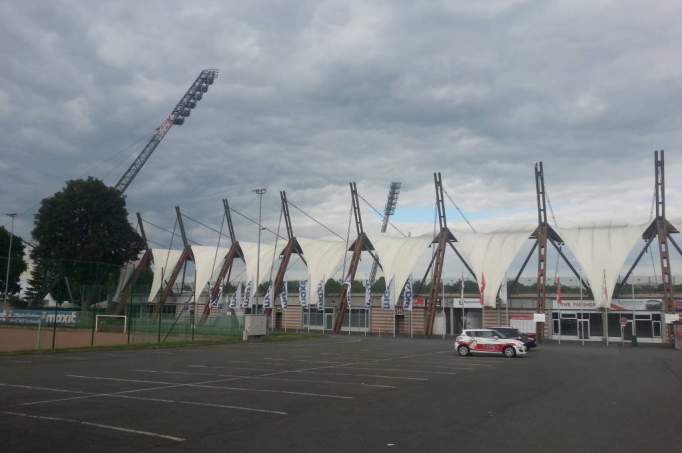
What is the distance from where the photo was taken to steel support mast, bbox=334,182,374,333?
196ft

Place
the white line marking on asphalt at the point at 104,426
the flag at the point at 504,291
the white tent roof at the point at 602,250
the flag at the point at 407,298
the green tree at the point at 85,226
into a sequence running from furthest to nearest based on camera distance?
the green tree at the point at 85,226 < the flag at the point at 407,298 < the flag at the point at 504,291 < the white tent roof at the point at 602,250 < the white line marking on asphalt at the point at 104,426

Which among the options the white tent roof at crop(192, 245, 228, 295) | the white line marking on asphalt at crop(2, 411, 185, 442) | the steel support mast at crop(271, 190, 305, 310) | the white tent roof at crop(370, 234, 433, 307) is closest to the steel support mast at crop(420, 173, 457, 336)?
the white tent roof at crop(370, 234, 433, 307)

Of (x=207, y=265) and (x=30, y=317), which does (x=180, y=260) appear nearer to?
(x=207, y=265)

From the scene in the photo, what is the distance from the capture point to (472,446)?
821 centimetres

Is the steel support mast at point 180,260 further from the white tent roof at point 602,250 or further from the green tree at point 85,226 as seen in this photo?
the white tent roof at point 602,250

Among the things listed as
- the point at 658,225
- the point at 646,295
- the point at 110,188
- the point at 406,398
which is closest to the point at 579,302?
the point at 646,295

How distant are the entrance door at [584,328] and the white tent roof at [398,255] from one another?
52.7 feet

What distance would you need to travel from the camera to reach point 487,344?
93.5ft

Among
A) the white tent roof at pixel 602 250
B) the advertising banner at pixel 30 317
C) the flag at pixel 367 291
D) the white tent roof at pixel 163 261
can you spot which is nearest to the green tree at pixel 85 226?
the white tent roof at pixel 163 261

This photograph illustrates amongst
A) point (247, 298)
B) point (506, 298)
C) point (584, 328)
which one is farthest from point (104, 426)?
point (247, 298)

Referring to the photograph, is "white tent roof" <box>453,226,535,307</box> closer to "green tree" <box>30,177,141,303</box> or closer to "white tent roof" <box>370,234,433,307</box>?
"white tent roof" <box>370,234,433,307</box>

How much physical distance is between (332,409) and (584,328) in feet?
142

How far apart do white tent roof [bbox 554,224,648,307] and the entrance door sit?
2153 millimetres

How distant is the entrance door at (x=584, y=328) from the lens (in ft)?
161
